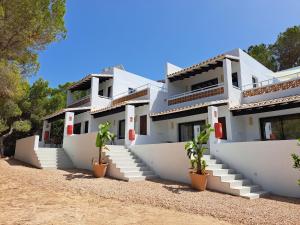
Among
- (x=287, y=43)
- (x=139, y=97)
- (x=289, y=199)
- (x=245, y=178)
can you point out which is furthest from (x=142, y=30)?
(x=287, y=43)

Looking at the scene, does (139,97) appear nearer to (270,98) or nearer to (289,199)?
(270,98)

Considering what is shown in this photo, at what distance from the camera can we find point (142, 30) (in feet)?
59.5

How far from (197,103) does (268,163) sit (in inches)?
335

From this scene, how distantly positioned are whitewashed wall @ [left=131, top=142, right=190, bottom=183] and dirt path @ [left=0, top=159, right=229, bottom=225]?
4949 mm

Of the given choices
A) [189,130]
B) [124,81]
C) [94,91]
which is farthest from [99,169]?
[124,81]

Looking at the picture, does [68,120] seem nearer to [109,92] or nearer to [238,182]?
[109,92]

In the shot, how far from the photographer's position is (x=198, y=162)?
11.2 m

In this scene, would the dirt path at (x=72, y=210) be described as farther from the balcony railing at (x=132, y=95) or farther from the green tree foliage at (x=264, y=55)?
the green tree foliage at (x=264, y=55)

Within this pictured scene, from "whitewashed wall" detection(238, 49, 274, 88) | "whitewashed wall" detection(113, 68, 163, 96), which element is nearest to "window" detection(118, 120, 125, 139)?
"whitewashed wall" detection(113, 68, 163, 96)

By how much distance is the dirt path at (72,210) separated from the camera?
21.2ft

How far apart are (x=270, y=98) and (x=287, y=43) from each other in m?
18.8

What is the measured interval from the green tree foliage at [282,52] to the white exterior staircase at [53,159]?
2502 cm

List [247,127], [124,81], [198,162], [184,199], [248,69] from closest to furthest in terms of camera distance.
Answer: [184,199] < [198,162] < [247,127] < [248,69] < [124,81]

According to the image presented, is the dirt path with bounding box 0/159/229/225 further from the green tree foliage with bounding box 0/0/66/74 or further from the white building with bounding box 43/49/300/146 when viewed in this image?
the white building with bounding box 43/49/300/146
